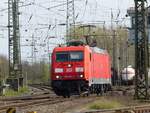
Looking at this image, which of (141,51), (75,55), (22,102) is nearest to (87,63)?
(75,55)

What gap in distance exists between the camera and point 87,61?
32.9 meters

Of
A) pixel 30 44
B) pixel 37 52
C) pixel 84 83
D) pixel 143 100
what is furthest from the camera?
pixel 37 52

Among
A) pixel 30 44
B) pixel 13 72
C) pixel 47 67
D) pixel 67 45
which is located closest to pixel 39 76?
pixel 47 67

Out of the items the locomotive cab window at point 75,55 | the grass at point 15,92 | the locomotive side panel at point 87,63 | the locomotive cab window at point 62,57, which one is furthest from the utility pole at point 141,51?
the grass at point 15,92

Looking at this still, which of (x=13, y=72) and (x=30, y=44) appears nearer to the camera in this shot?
(x=13, y=72)

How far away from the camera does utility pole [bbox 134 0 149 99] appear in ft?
94.4

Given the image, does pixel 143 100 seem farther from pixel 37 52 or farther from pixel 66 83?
pixel 37 52

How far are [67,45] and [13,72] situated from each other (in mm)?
11138

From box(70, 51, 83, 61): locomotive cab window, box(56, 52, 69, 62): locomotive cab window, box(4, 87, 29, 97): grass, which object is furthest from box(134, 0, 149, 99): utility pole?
box(4, 87, 29, 97): grass

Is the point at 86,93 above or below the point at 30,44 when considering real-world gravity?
below

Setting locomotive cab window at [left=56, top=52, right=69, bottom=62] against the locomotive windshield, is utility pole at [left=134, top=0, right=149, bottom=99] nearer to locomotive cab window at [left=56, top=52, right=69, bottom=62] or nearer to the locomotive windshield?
the locomotive windshield

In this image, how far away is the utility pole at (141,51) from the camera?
94.4 feet

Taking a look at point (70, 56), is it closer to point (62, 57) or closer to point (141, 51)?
point (62, 57)

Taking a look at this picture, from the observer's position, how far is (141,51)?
29.3 metres
